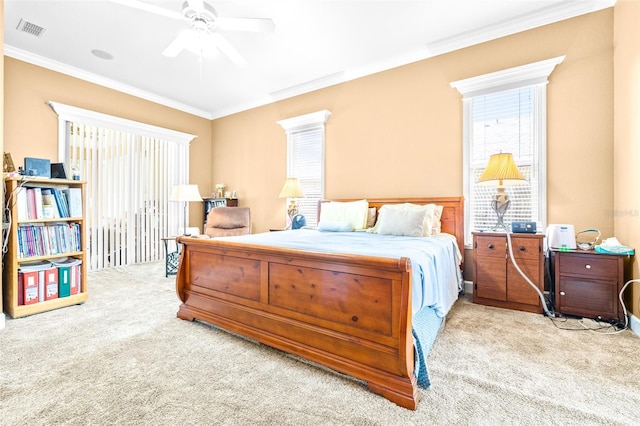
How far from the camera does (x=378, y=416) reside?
4.43 ft

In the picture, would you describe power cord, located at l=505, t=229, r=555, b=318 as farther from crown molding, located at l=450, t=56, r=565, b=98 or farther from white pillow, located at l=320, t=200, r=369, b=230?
crown molding, located at l=450, t=56, r=565, b=98

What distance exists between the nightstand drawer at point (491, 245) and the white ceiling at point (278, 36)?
2.30 metres

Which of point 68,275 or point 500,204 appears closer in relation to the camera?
point 68,275

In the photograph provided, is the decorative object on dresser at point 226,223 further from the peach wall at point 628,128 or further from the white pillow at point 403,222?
the peach wall at point 628,128

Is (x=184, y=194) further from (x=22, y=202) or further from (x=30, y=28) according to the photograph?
(x=30, y=28)

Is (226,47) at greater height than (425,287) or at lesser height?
greater

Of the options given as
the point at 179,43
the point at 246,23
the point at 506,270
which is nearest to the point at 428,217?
the point at 506,270

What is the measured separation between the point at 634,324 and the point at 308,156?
406 cm

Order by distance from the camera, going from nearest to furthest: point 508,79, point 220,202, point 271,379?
point 271,379 < point 508,79 < point 220,202

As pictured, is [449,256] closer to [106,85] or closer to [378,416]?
[378,416]

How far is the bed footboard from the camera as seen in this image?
1.48 m

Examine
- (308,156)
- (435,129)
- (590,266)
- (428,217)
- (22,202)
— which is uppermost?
(435,129)

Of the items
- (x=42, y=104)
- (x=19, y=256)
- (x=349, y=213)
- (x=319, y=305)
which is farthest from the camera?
(x=42, y=104)

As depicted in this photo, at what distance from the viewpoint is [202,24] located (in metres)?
2.53
